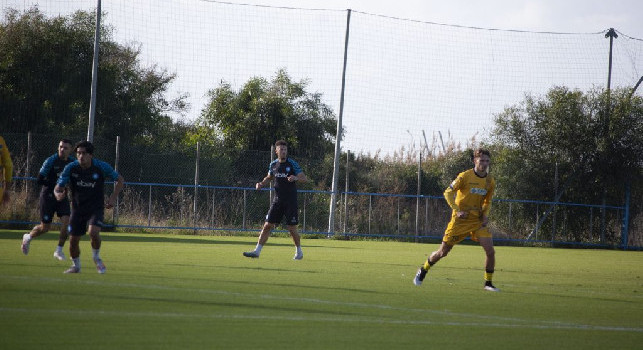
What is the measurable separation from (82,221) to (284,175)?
19.2 feet

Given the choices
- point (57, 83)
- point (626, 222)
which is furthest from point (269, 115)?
point (626, 222)

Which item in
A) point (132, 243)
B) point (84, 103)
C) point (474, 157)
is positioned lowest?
point (132, 243)

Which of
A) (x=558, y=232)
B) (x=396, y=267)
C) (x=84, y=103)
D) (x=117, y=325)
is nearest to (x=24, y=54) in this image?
(x=84, y=103)

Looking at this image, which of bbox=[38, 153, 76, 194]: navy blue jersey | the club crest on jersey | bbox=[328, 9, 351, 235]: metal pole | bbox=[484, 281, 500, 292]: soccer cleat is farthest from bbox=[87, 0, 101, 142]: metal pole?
bbox=[484, 281, 500, 292]: soccer cleat

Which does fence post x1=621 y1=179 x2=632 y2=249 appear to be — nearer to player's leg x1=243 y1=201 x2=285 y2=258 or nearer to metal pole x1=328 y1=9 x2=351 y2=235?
metal pole x1=328 y1=9 x2=351 y2=235

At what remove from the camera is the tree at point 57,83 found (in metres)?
36.7

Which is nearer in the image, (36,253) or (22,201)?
(36,253)

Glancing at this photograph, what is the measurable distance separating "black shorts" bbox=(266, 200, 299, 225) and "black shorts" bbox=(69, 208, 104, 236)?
5.51m

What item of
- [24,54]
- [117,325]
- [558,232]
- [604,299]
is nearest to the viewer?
[117,325]

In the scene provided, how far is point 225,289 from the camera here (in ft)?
36.6

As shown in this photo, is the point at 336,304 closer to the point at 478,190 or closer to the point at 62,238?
the point at 478,190

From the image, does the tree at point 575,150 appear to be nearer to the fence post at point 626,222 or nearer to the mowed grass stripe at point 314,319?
the fence post at point 626,222

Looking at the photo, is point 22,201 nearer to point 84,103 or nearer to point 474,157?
point 84,103

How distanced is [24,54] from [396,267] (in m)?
26.5
